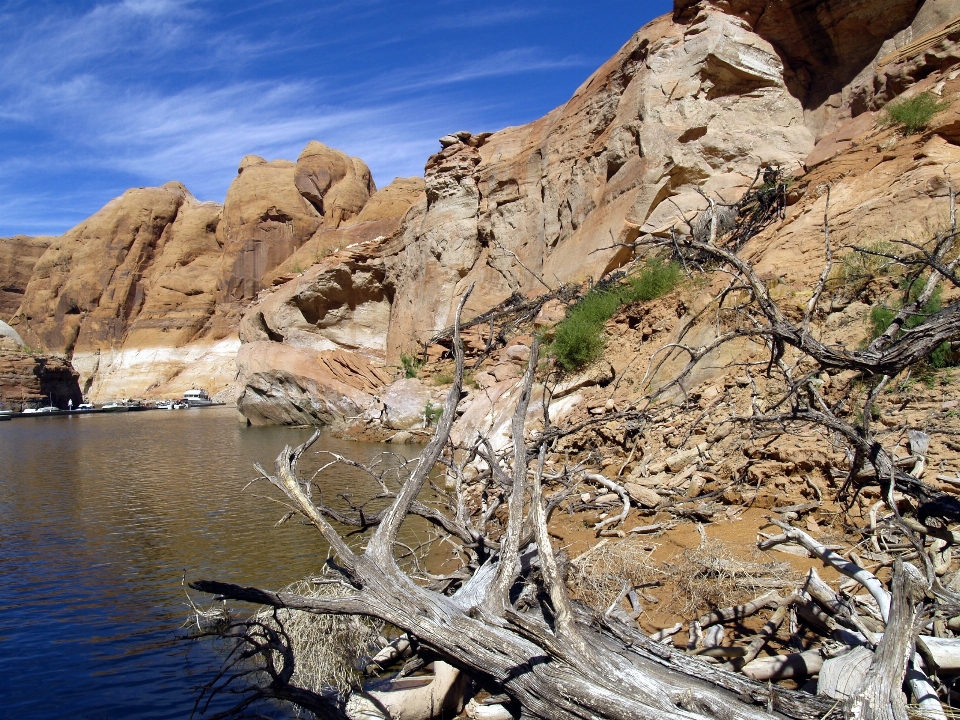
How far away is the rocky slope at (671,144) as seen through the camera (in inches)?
490

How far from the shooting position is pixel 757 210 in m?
11.4

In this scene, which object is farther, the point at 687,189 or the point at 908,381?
the point at 687,189

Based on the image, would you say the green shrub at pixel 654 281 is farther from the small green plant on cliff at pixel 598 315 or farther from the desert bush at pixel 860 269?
the desert bush at pixel 860 269

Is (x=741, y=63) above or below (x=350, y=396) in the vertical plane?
above

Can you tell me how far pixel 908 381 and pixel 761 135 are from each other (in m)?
9.89

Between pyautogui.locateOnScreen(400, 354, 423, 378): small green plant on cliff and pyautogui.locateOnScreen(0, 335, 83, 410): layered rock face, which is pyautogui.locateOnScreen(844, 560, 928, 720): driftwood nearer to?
pyautogui.locateOnScreen(400, 354, 423, 378): small green plant on cliff

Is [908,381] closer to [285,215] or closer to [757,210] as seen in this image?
[757,210]

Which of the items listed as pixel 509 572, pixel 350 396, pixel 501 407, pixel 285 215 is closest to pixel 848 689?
pixel 509 572

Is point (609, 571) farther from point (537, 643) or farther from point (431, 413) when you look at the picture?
point (431, 413)

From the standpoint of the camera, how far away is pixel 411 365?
75.3 feet

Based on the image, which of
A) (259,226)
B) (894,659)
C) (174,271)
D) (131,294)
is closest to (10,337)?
(131,294)

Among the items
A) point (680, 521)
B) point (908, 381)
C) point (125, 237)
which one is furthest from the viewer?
point (125, 237)

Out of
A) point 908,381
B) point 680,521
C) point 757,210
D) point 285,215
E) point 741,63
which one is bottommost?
point 680,521

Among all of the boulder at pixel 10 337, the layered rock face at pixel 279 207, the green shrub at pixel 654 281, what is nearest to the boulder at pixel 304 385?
the green shrub at pixel 654 281
